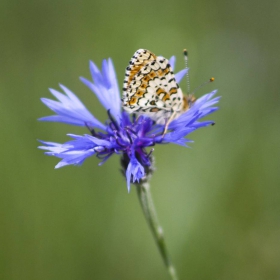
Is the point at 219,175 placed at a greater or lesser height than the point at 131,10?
lesser

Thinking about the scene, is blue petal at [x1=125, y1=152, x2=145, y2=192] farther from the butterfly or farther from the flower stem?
the butterfly

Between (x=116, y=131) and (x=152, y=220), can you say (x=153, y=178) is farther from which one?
(x=152, y=220)

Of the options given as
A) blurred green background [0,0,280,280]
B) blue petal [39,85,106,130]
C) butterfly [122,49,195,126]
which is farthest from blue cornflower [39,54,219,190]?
blurred green background [0,0,280,280]

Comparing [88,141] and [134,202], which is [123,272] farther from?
[88,141]

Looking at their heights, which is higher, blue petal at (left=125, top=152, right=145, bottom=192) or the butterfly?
the butterfly

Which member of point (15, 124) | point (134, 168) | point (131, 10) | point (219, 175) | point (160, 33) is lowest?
point (219, 175)

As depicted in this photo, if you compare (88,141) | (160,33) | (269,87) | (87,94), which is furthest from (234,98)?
(88,141)

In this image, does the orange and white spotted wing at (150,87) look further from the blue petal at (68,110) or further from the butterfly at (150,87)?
the blue petal at (68,110)
